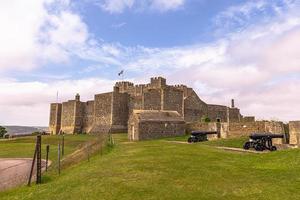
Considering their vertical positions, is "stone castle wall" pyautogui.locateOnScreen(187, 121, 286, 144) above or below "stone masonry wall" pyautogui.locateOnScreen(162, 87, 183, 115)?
below

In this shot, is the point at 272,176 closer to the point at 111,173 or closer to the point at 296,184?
the point at 296,184

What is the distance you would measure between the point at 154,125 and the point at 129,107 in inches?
823

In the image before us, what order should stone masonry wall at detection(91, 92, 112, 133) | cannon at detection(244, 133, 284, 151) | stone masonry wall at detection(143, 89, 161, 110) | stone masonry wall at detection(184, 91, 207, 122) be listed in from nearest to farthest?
cannon at detection(244, 133, 284, 151) < stone masonry wall at detection(143, 89, 161, 110) < stone masonry wall at detection(184, 91, 207, 122) < stone masonry wall at detection(91, 92, 112, 133)

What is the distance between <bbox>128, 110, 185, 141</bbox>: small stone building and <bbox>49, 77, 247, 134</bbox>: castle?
13.0m

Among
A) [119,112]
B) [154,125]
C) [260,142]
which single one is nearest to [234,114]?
[119,112]

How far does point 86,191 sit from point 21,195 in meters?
3.42

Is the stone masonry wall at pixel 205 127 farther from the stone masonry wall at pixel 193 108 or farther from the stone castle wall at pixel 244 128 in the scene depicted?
the stone masonry wall at pixel 193 108

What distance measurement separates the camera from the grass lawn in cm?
1195

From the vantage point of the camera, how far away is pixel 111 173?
52.1 feet

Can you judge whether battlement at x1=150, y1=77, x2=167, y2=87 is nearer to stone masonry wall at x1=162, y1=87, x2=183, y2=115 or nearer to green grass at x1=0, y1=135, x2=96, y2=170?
stone masonry wall at x1=162, y1=87, x2=183, y2=115

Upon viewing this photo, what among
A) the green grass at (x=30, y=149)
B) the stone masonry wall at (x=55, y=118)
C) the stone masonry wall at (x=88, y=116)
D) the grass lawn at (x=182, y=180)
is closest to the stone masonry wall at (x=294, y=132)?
the grass lawn at (x=182, y=180)

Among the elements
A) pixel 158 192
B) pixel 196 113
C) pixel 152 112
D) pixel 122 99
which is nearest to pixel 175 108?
pixel 196 113

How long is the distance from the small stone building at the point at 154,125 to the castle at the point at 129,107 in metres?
13.0

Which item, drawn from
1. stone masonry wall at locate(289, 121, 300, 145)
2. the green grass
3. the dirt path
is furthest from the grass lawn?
stone masonry wall at locate(289, 121, 300, 145)
